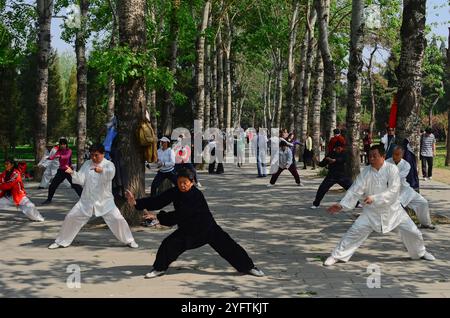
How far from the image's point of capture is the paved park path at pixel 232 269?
21.2ft

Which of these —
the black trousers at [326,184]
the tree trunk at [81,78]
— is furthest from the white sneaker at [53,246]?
the tree trunk at [81,78]

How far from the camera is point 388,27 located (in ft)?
105

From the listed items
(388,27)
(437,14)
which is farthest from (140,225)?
(388,27)

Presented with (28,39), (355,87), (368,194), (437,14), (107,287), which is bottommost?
(107,287)

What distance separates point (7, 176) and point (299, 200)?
7077 millimetres

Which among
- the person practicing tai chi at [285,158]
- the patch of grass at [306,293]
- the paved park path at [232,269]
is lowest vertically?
the patch of grass at [306,293]

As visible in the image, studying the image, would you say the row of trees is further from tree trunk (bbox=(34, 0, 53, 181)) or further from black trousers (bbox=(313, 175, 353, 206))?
black trousers (bbox=(313, 175, 353, 206))

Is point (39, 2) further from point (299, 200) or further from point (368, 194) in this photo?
point (368, 194)

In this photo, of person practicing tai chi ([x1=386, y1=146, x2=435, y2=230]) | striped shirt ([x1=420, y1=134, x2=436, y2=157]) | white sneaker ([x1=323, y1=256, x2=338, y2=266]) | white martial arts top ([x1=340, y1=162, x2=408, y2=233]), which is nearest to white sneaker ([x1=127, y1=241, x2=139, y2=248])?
white sneaker ([x1=323, y1=256, x2=338, y2=266])

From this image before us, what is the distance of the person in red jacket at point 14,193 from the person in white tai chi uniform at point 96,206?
2.70 metres

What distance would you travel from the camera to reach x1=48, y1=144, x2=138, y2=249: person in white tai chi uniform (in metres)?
8.89

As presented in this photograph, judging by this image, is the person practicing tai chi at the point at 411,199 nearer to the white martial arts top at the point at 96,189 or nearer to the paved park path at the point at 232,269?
the paved park path at the point at 232,269

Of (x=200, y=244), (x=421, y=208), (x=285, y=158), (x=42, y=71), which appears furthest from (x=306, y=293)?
(x=42, y=71)

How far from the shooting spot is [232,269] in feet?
24.6
